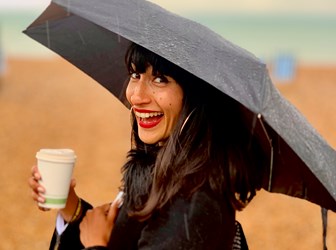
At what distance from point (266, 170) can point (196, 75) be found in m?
0.54

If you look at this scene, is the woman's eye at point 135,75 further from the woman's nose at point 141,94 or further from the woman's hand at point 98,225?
the woman's hand at point 98,225

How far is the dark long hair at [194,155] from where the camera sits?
7.27ft

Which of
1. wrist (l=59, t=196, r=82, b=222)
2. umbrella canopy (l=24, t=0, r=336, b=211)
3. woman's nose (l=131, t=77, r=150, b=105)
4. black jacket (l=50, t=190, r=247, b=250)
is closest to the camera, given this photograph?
black jacket (l=50, t=190, r=247, b=250)

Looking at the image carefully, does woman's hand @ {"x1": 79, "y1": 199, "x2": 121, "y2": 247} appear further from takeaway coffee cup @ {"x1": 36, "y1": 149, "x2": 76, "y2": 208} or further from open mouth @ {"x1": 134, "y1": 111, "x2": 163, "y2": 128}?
open mouth @ {"x1": 134, "y1": 111, "x2": 163, "y2": 128}

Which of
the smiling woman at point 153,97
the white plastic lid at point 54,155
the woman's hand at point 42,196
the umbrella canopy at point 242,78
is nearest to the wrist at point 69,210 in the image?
the woman's hand at point 42,196

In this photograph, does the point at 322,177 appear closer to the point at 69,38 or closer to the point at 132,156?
the point at 132,156

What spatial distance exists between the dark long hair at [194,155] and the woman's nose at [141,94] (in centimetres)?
4

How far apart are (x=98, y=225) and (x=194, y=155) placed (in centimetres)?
39

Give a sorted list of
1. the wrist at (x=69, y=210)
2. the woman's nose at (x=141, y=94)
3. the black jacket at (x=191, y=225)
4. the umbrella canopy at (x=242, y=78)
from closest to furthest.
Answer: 1. the black jacket at (x=191, y=225)
2. the umbrella canopy at (x=242, y=78)
3. the woman's nose at (x=141, y=94)
4. the wrist at (x=69, y=210)

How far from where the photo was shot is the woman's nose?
92.7 inches

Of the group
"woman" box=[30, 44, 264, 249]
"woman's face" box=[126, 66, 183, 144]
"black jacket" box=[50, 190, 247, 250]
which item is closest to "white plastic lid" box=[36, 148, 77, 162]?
"woman" box=[30, 44, 264, 249]

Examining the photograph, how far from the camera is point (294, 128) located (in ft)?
7.91

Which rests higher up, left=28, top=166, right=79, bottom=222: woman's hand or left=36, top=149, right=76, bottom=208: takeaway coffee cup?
left=36, top=149, right=76, bottom=208: takeaway coffee cup

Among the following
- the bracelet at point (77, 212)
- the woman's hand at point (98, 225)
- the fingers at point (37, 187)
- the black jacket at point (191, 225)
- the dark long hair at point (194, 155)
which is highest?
the dark long hair at point (194, 155)
